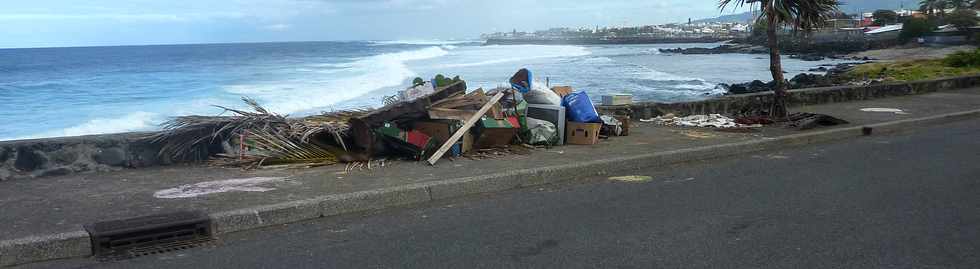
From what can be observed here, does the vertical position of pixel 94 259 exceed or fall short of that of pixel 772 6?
it falls short

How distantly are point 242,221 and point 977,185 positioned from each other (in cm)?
672

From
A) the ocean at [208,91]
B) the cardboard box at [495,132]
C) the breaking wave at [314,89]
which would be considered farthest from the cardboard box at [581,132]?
the breaking wave at [314,89]

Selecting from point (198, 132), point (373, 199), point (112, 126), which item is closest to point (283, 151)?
point (198, 132)

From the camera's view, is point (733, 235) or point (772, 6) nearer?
point (733, 235)

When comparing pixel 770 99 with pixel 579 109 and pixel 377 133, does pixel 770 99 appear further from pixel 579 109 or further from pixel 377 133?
pixel 377 133

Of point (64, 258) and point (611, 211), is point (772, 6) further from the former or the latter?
point (64, 258)

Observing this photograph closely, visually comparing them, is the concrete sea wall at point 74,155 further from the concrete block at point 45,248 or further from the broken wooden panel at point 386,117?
the concrete block at point 45,248

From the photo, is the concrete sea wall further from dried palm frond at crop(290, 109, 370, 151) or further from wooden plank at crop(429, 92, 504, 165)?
wooden plank at crop(429, 92, 504, 165)

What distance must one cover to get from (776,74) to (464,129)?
5873 mm

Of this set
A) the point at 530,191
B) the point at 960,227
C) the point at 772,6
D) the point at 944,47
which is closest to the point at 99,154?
the point at 530,191

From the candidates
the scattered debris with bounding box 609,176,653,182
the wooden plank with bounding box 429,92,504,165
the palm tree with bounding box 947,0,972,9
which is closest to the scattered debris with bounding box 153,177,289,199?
the wooden plank with bounding box 429,92,504,165

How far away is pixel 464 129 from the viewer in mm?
9133

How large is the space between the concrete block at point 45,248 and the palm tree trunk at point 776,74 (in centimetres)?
1001

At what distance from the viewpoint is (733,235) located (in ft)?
19.1
